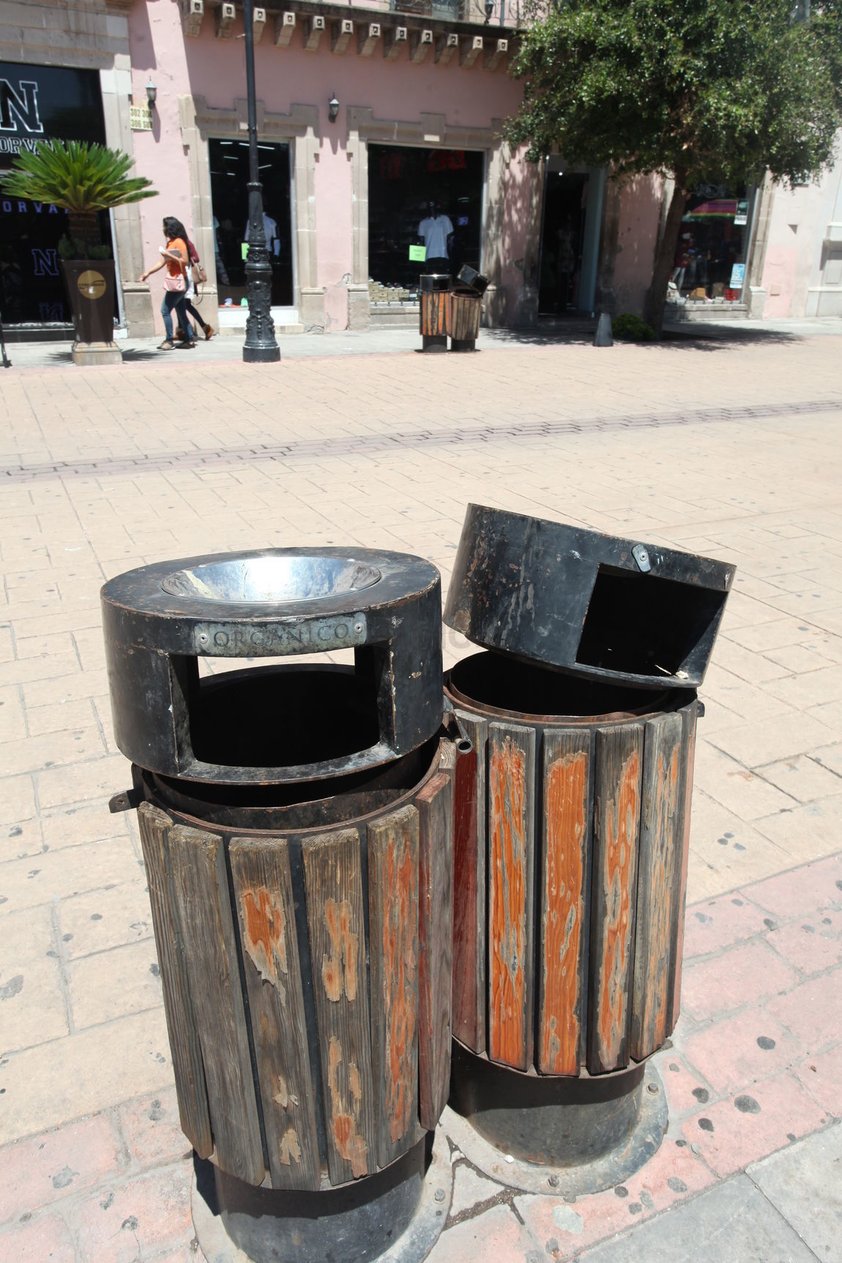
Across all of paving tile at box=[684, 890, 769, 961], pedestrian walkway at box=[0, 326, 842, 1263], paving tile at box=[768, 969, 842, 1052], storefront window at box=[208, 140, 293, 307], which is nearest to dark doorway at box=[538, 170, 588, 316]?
storefront window at box=[208, 140, 293, 307]

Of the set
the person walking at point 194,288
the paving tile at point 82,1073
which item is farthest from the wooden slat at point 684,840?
the person walking at point 194,288

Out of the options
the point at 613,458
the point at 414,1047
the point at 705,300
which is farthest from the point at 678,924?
the point at 705,300

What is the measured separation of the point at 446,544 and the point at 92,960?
3.64 meters

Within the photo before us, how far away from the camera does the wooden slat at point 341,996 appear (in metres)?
1.51

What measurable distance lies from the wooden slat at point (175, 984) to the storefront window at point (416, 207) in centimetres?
1893

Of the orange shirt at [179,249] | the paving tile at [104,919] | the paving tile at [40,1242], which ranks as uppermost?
the orange shirt at [179,249]

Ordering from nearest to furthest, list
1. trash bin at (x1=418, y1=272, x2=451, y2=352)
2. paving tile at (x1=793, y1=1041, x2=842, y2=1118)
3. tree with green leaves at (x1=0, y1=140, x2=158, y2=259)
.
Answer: paving tile at (x1=793, y1=1041, x2=842, y2=1118)
tree with green leaves at (x1=0, y1=140, x2=158, y2=259)
trash bin at (x1=418, y1=272, x2=451, y2=352)

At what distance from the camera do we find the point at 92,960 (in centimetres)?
269

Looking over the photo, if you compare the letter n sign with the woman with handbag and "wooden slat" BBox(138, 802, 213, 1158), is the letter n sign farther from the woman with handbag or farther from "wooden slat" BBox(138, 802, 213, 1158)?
"wooden slat" BBox(138, 802, 213, 1158)

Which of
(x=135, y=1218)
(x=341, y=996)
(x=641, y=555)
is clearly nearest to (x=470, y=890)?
(x=341, y=996)

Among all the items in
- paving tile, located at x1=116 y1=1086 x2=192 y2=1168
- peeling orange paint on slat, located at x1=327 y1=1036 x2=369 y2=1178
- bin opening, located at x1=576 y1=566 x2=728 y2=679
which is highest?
bin opening, located at x1=576 y1=566 x2=728 y2=679

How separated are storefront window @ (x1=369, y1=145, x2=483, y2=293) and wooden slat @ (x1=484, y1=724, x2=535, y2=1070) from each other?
738 inches

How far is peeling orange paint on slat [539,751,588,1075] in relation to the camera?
1794 millimetres

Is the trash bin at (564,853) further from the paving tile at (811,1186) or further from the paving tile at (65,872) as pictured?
the paving tile at (65,872)
